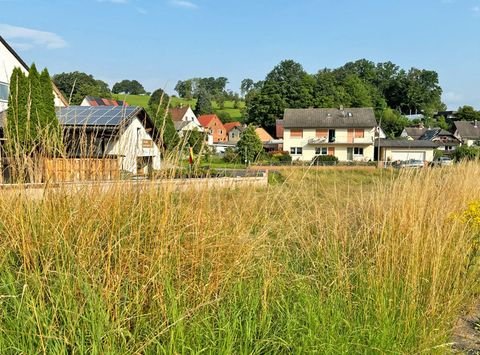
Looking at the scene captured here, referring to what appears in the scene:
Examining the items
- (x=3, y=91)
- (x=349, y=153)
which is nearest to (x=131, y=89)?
(x=3, y=91)

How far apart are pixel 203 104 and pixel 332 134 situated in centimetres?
4198

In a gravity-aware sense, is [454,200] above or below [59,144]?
below

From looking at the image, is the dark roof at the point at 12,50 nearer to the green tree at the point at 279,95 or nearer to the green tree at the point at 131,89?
the green tree at the point at 131,89

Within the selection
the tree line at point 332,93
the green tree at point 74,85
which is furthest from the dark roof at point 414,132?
the green tree at point 74,85

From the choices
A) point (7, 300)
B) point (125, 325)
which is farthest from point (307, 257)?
point (7, 300)

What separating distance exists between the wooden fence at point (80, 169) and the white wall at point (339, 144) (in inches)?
1834

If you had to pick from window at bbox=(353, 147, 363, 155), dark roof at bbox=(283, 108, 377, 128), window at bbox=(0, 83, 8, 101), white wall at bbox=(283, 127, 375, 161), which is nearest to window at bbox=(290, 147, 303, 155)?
white wall at bbox=(283, 127, 375, 161)

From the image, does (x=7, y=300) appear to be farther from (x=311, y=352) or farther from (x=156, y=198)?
(x=311, y=352)

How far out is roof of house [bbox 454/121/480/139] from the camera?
7181 centimetres

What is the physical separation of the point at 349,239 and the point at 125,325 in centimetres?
214

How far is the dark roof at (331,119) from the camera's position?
→ 49906 mm

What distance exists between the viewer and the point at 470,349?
2.60m

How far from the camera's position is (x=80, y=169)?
2893 mm

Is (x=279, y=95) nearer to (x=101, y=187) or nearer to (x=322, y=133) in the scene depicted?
(x=322, y=133)
